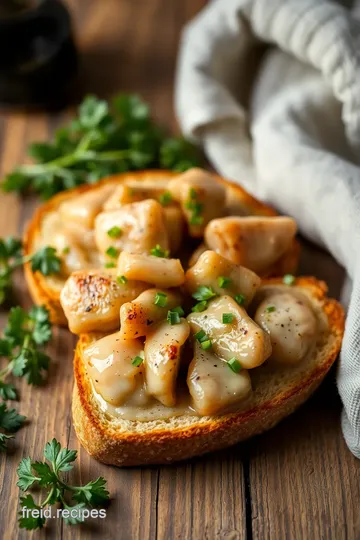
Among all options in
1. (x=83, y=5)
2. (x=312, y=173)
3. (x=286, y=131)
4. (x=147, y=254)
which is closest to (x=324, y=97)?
(x=286, y=131)

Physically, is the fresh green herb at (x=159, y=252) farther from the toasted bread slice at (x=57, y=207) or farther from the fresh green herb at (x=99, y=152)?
the fresh green herb at (x=99, y=152)

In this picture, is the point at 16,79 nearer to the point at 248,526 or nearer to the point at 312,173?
the point at 312,173

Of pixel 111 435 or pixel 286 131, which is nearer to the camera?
pixel 111 435

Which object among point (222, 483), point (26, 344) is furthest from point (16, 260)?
point (222, 483)

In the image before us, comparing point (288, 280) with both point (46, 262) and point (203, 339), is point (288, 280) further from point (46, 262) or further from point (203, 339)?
point (46, 262)

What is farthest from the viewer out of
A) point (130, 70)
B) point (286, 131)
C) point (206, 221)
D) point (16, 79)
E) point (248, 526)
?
point (130, 70)

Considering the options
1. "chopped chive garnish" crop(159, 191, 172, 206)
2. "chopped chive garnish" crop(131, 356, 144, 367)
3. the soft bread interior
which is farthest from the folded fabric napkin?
"chopped chive garnish" crop(131, 356, 144, 367)

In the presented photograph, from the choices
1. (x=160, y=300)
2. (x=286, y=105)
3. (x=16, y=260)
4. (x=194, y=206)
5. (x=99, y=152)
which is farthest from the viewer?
(x=99, y=152)
